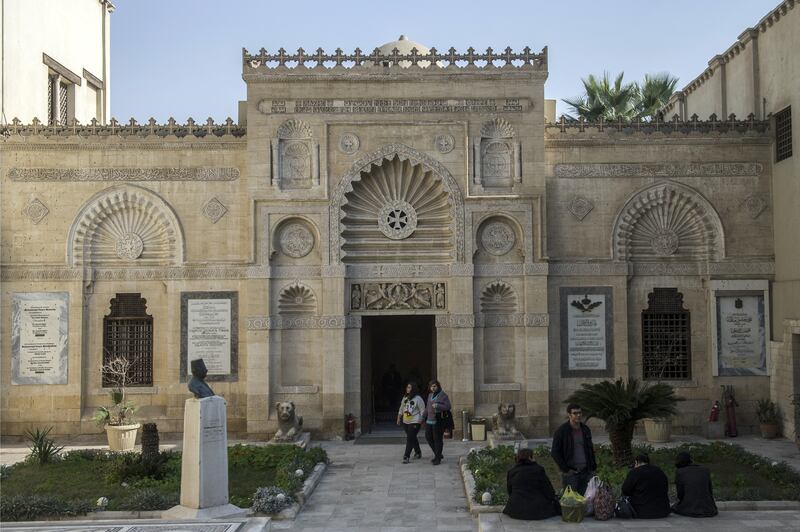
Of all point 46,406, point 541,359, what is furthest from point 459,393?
point 46,406

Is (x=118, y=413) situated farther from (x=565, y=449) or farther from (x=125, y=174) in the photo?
(x=565, y=449)

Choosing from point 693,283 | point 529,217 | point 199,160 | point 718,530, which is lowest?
point 718,530

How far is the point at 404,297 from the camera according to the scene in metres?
21.7

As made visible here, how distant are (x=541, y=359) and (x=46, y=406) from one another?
1155cm

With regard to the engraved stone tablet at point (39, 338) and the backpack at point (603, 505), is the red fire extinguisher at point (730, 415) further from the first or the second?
the engraved stone tablet at point (39, 338)

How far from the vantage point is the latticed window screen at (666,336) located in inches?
870

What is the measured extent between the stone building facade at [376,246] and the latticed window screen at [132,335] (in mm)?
49

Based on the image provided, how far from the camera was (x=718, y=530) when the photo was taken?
12102 millimetres

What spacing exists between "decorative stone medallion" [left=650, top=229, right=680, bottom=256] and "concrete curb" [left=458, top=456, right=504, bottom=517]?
7.98m

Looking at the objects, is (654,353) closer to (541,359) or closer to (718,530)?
(541,359)

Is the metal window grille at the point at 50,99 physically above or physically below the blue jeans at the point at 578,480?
above

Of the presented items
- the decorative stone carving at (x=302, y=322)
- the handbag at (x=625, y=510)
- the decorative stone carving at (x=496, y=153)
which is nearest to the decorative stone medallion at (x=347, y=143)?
the decorative stone carving at (x=496, y=153)

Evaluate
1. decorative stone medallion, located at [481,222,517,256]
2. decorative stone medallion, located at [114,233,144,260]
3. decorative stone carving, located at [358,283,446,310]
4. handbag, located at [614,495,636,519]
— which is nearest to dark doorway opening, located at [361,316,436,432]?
decorative stone carving, located at [358,283,446,310]

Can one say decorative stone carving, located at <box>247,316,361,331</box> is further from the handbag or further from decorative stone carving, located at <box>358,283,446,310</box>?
the handbag
